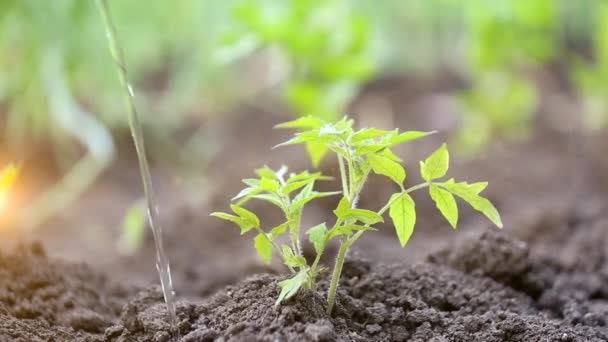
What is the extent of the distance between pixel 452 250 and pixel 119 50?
68 centimetres

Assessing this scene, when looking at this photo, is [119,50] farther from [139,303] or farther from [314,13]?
[314,13]

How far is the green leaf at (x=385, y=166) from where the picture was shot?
0.87 metres

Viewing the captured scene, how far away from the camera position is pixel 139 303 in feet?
3.57

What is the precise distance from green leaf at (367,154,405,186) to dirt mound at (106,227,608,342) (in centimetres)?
18

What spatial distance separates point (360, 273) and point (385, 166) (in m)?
0.31

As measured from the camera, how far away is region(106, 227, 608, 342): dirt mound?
0.91 meters

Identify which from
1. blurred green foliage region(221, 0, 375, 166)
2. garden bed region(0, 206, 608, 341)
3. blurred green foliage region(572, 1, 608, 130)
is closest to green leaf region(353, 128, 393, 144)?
garden bed region(0, 206, 608, 341)

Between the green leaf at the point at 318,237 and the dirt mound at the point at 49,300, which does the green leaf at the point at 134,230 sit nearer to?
the dirt mound at the point at 49,300

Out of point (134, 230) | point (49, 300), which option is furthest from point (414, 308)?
point (134, 230)

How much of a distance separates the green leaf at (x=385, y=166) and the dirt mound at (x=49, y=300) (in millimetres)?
455

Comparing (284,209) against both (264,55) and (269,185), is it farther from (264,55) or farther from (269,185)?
(264,55)

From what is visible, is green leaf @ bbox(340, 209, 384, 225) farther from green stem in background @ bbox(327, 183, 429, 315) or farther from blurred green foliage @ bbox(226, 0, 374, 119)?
blurred green foliage @ bbox(226, 0, 374, 119)

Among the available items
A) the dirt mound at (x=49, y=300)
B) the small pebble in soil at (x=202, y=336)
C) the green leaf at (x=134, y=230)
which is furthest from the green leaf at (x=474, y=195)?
the green leaf at (x=134, y=230)

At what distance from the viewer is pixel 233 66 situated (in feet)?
10.8
